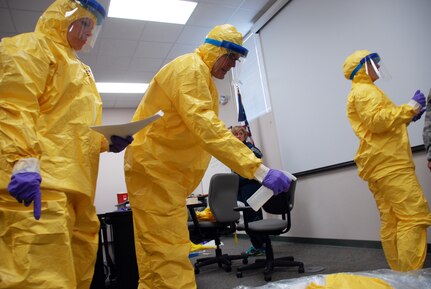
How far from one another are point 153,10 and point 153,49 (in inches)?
35.2

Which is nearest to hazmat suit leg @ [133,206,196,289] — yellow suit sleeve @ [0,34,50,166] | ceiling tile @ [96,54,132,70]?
yellow suit sleeve @ [0,34,50,166]

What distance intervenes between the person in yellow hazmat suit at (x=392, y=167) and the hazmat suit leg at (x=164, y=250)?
1.27 m

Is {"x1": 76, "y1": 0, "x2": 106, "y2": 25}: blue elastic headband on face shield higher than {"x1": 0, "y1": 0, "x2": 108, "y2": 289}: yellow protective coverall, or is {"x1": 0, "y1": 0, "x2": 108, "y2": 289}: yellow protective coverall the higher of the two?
{"x1": 76, "y1": 0, "x2": 106, "y2": 25}: blue elastic headband on face shield

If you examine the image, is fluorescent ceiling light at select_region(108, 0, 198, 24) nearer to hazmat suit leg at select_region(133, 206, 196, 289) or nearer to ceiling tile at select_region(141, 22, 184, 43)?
ceiling tile at select_region(141, 22, 184, 43)

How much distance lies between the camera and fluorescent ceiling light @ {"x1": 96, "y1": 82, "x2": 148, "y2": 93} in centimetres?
536

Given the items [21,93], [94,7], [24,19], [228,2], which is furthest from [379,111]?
[24,19]

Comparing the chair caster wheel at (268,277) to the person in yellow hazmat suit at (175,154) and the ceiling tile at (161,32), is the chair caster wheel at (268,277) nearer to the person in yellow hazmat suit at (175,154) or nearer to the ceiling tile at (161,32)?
the person in yellow hazmat suit at (175,154)

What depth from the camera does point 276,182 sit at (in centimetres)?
117

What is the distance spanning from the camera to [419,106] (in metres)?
1.93

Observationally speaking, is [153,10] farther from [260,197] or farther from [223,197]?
[260,197]

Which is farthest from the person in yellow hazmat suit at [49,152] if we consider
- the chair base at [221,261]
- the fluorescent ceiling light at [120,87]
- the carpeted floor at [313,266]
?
the fluorescent ceiling light at [120,87]

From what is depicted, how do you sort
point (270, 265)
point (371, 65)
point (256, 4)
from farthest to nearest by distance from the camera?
1. point (256, 4)
2. point (270, 265)
3. point (371, 65)

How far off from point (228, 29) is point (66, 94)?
2.67 ft

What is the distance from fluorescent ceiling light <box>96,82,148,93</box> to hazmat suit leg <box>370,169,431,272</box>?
4.48m
